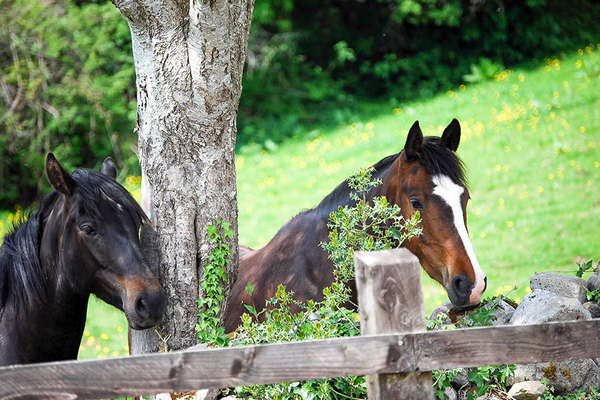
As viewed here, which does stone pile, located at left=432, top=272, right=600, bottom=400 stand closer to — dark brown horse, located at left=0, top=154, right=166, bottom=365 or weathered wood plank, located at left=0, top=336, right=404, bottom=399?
weathered wood plank, located at left=0, top=336, right=404, bottom=399

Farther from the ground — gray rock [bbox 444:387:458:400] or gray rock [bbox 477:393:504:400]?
gray rock [bbox 444:387:458:400]

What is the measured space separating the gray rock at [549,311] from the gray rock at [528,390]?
0.31m

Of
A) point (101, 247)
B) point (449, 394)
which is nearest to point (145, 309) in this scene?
point (101, 247)

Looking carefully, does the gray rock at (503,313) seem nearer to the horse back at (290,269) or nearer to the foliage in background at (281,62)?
the horse back at (290,269)

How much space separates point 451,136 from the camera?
433cm

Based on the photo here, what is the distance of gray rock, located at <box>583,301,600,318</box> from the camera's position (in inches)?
156

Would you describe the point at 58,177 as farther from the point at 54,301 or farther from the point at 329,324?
the point at 329,324

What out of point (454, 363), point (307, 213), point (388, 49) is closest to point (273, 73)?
point (388, 49)

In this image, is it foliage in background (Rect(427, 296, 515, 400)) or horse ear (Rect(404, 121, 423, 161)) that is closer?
foliage in background (Rect(427, 296, 515, 400))

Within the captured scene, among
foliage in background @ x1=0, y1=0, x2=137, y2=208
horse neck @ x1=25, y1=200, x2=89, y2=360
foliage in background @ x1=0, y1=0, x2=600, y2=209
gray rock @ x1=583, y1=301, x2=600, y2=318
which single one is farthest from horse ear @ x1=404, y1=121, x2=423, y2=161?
foliage in background @ x1=0, y1=0, x2=600, y2=209

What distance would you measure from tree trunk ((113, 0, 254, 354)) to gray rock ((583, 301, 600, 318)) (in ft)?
7.60

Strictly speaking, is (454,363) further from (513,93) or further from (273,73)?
(273,73)

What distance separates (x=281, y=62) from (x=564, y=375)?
13810 mm

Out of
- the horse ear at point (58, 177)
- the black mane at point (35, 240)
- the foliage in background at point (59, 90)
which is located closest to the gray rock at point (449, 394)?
the black mane at point (35, 240)
